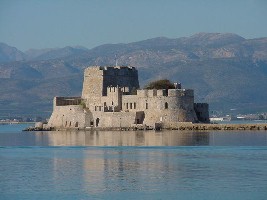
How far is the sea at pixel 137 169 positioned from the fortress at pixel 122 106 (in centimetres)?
1200

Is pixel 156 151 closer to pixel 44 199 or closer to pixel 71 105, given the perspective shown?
pixel 44 199

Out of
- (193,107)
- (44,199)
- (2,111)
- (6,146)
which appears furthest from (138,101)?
(2,111)

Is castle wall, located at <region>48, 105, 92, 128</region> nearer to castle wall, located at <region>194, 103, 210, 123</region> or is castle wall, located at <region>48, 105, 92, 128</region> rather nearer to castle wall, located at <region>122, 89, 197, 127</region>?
castle wall, located at <region>122, 89, 197, 127</region>

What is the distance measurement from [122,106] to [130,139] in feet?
43.3

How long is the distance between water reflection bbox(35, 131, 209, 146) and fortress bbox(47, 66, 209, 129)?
7.60ft

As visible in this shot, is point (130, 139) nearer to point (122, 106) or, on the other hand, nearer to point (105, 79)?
point (122, 106)

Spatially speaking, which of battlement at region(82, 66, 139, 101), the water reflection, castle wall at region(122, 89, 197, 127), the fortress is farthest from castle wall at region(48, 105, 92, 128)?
castle wall at region(122, 89, 197, 127)

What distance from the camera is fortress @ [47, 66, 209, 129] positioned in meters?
68.4

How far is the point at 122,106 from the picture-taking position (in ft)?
231

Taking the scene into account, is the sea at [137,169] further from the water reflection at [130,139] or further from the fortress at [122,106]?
the fortress at [122,106]

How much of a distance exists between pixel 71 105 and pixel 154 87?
5755mm

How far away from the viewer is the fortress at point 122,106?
68.4m

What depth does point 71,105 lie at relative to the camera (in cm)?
7356

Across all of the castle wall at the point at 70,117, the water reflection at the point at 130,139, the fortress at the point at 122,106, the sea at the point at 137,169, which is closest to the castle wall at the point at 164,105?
the fortress at the point at 122,106
